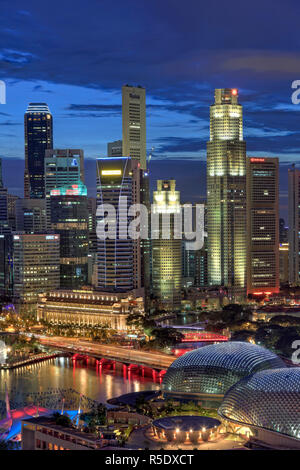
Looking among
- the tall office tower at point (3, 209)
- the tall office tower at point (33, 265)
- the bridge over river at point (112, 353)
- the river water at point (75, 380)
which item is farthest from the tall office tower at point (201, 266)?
the river water at point (75, 380)

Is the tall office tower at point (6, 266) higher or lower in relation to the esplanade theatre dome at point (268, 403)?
higher

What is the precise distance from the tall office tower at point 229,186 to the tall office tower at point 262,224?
3.83ft

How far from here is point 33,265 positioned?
60750mm

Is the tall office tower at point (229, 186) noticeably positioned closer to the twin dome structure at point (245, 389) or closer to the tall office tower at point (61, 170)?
the tall office tower at point (61, 170)

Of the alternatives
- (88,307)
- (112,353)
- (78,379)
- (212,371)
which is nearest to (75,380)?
(78,379)

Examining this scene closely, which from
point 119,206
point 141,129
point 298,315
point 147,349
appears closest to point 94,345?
point 147,349

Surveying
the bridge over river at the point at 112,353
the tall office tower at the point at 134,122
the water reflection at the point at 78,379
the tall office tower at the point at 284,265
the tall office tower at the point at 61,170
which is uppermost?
the tall office tower at the point at 134,122

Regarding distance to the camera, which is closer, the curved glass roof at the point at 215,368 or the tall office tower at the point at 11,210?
the curved glass roof at the point at 215,368

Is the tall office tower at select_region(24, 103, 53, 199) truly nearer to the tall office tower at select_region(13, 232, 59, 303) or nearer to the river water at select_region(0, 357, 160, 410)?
the tall office tower at select_region(13, 232, 59, 303)

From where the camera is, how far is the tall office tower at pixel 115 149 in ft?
264

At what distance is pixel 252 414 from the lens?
25375 mm

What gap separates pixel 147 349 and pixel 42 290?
19.0 metres

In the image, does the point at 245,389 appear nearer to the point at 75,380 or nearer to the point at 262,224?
the point at 75,380

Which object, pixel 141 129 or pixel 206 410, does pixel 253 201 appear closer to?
pixel 141 129
